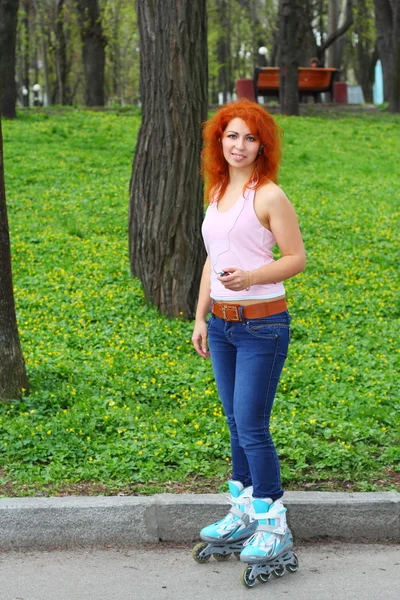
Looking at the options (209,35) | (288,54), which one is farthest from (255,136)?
(209,35)

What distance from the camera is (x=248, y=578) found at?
3.95 metres

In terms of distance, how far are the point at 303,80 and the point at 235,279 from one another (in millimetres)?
23259

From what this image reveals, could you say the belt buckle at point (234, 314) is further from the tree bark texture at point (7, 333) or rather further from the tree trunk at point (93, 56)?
the tree trunk at point (93, 56)

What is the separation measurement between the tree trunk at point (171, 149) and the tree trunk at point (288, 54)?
14622mm

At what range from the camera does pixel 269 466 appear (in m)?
4.05

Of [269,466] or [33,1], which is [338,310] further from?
[33,1]

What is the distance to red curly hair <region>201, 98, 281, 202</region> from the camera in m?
3.95

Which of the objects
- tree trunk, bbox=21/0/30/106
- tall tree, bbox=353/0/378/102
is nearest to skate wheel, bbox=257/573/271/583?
tree trunk, bbox=21/0/30/106

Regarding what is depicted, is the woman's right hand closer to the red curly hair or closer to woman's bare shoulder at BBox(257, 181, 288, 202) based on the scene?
the red curly hair

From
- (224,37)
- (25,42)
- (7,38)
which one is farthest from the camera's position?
(224,37)

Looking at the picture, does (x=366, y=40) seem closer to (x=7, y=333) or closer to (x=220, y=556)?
(x=7, y=333)

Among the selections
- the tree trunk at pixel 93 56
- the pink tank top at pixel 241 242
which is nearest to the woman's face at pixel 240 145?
the pink tank top at pixel 241 242

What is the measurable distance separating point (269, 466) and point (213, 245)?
1.05 meters

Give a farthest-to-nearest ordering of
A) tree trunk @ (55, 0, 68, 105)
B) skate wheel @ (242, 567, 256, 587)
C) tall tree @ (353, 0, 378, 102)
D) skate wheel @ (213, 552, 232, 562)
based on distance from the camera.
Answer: tall tree @ (353, 0, 378, 102) → tree trunk @ (55, 0, 68, 105) → skate wheel @ (213, 552, 232, 562) → skate wheel @ (242, 567, 256, 587)
